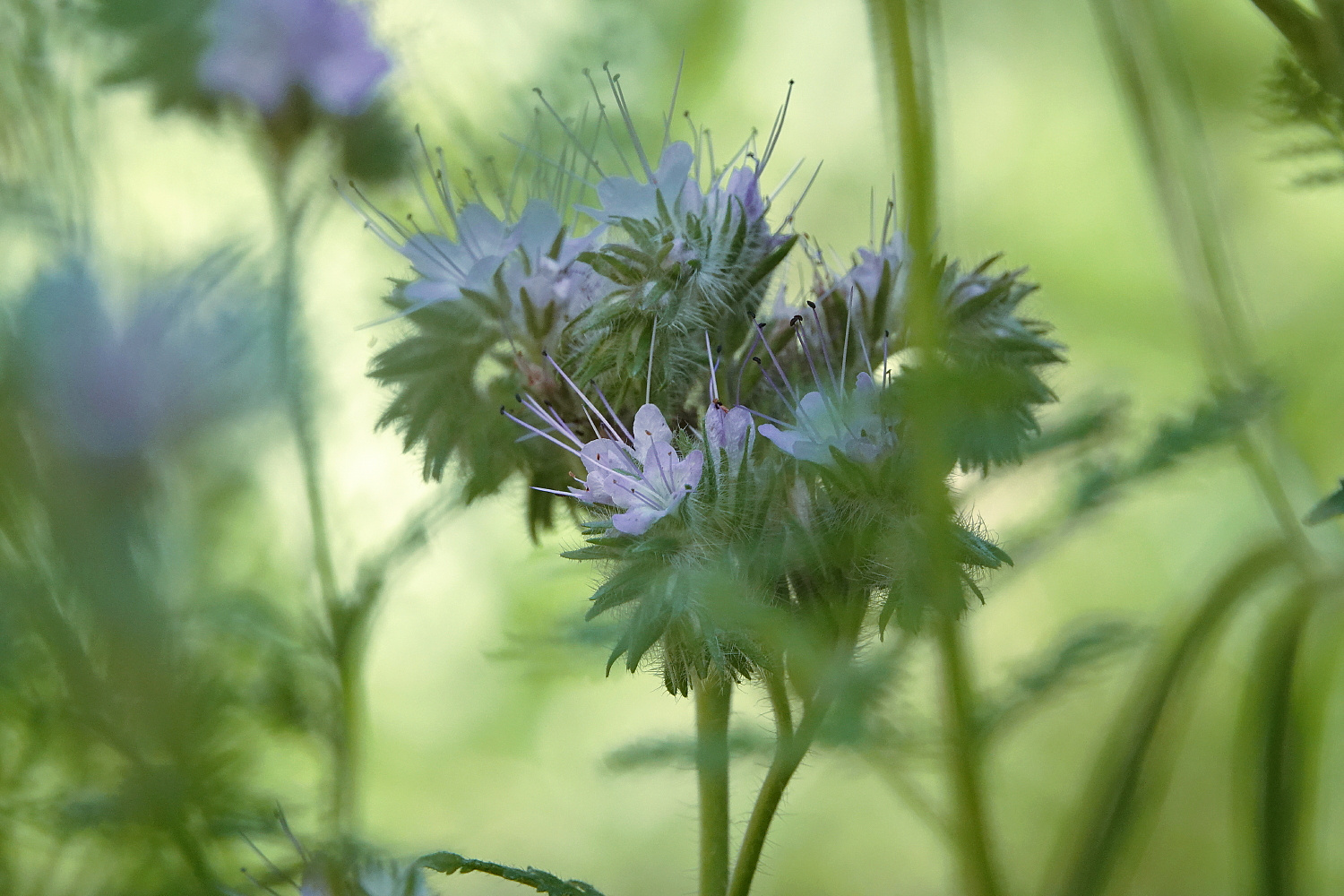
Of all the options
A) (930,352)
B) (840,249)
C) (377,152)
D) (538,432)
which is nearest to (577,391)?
(538,432)

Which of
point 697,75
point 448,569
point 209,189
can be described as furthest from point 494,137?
point 448,569

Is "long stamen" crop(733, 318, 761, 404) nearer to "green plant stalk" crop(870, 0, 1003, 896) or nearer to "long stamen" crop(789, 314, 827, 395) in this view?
"long stamen" crop(789, 314, 827, 395)

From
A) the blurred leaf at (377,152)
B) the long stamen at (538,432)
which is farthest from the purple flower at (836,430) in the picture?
the blurred leaf at (377,152)

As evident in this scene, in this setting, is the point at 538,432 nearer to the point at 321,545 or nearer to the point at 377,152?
the point at 321,545

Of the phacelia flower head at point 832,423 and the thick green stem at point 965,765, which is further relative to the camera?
the phacelia flower head at point 832,423

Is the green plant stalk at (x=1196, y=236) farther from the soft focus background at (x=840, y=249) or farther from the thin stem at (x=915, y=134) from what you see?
the thin stem at (x=915, y=134)

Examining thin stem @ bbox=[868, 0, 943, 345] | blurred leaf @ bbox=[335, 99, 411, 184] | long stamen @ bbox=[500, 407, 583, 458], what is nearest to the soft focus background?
blurred leaf @ bbox=[335, 99, 411, 184]
